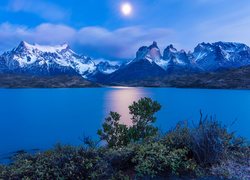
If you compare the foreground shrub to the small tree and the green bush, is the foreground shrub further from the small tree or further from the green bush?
the small tree

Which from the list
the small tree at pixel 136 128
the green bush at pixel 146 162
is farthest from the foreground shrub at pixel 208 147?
the small tree at pixel 136 128

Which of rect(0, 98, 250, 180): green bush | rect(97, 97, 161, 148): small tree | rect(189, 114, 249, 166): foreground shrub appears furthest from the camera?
rect(97, 97, 161, 148): small tree

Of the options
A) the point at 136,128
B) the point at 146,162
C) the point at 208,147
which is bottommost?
the point at 136,128

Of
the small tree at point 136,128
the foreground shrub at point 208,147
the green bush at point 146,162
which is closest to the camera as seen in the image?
the green bush at point 146,162

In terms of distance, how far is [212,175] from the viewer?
27.2ft

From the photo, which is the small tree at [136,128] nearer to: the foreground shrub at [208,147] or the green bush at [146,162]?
the green bush at [146,162]

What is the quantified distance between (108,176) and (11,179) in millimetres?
4627

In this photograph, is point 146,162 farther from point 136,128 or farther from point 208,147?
point 136,128

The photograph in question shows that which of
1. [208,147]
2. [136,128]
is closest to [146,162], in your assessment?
[208,147]

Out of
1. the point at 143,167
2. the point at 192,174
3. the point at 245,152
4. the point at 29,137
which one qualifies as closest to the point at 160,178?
the point at 143,167

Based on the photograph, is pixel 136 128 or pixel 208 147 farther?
pixel 136 128

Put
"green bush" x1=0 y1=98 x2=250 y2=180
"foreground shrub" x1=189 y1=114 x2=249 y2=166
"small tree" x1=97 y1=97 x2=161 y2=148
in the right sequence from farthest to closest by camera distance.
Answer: "small tree" x1=97 y1=97 x2=161 y2=148
"foreground shrub" x1=189 y1=114 x2=249 y2=166
"green bush" x1=0 y1=98 x2=250 y2=180

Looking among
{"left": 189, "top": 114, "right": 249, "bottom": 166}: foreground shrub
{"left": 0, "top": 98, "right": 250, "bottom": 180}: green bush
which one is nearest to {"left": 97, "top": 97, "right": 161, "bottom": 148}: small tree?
{"left": 0, "top": 98, "right": 250, "bottom": 180}: green bush

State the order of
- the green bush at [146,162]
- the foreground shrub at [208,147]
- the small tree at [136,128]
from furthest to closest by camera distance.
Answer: the small tree at [136,128] < the foreground shrub at [208,147] < the green bush at [146,162]
